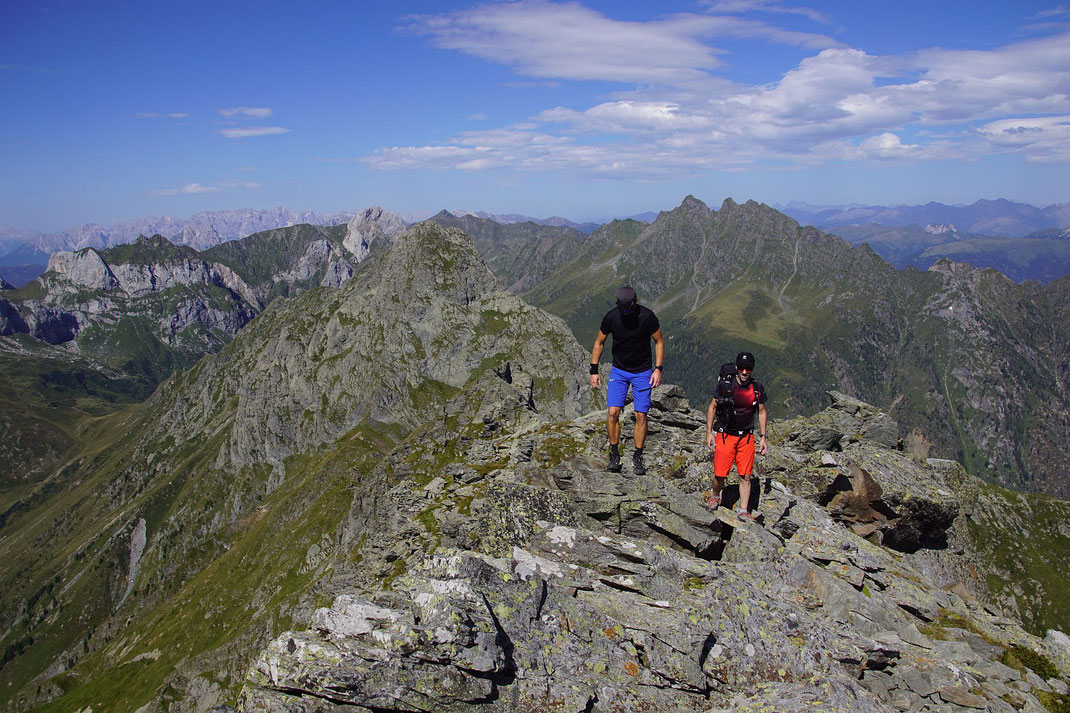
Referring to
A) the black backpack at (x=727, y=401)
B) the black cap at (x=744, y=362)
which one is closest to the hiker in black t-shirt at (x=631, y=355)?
the black backpack at (x=727, y=401)

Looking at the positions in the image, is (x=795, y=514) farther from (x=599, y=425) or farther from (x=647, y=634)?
(x=599, y=425)

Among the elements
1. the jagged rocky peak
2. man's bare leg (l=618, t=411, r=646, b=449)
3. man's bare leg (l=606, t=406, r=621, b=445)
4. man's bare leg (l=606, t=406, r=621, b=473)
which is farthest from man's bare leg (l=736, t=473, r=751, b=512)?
man's bare leg (l=606, t=406, r=621, b=445)

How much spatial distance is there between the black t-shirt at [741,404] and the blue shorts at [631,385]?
9.56ft

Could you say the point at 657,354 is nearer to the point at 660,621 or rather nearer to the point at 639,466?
the point at 639,466

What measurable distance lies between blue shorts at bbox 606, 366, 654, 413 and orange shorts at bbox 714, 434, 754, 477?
352 centimetres

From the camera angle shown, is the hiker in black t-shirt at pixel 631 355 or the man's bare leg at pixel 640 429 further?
the man's bare leg at pixel 640 429

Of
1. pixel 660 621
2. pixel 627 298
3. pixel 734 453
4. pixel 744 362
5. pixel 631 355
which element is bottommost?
pixel 660 621

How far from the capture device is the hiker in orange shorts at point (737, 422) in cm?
2164

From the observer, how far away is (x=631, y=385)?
72.4 feet

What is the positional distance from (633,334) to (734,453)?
21.7 feet

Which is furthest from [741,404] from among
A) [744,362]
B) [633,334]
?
[633,334]

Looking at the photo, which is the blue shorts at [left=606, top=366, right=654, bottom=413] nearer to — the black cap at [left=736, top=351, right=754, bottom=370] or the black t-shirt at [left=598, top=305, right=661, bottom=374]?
the black t-shirt at [left=598, top=305, right=661, bottom=374]

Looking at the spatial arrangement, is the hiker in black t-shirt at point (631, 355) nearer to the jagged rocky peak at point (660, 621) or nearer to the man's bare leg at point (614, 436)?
the man's bare leg at point (614, 436)

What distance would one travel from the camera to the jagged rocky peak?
12570 mm
